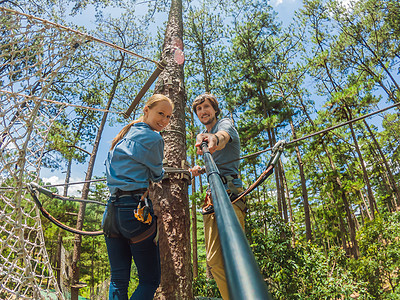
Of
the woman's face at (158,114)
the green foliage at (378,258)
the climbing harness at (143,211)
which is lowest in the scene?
the green foliage at (378,258)

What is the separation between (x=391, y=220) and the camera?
771cm

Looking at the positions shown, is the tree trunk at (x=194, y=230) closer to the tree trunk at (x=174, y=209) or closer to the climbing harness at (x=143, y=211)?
the tree trunk at (x=174, y=209)

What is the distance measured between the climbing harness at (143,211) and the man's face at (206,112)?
0.92 meters

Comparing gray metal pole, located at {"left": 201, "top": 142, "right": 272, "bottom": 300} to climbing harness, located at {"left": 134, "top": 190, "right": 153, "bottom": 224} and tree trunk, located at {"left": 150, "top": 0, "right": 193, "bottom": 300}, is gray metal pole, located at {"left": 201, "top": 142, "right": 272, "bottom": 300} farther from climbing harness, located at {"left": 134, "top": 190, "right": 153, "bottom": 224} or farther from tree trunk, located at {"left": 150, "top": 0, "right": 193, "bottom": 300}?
tree trunk, located at {"left": 150, "top": 0, "right": 193, "bottom": 300}

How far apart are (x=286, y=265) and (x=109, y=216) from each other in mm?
3851

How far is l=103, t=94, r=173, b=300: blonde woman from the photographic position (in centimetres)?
129

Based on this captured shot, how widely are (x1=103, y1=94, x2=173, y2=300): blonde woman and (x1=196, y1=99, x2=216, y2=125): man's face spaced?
68 centimetres

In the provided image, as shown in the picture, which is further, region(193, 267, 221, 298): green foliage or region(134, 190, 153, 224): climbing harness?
region(193, 267, 221, 298): green foliage

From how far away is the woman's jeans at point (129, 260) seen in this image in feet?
4.21

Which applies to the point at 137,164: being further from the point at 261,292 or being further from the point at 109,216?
the point at 261,292

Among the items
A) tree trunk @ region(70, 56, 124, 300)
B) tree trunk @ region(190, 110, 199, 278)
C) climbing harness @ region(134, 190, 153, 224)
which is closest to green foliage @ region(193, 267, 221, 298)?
tree trunk @ region(190, 110, 199, 278)

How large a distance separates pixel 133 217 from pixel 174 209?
2.50 ft

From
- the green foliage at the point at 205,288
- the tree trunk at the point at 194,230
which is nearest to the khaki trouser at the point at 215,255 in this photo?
the green foliage at the point at 205,288

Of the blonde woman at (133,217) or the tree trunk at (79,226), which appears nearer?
the blonde woman at (133,217)
